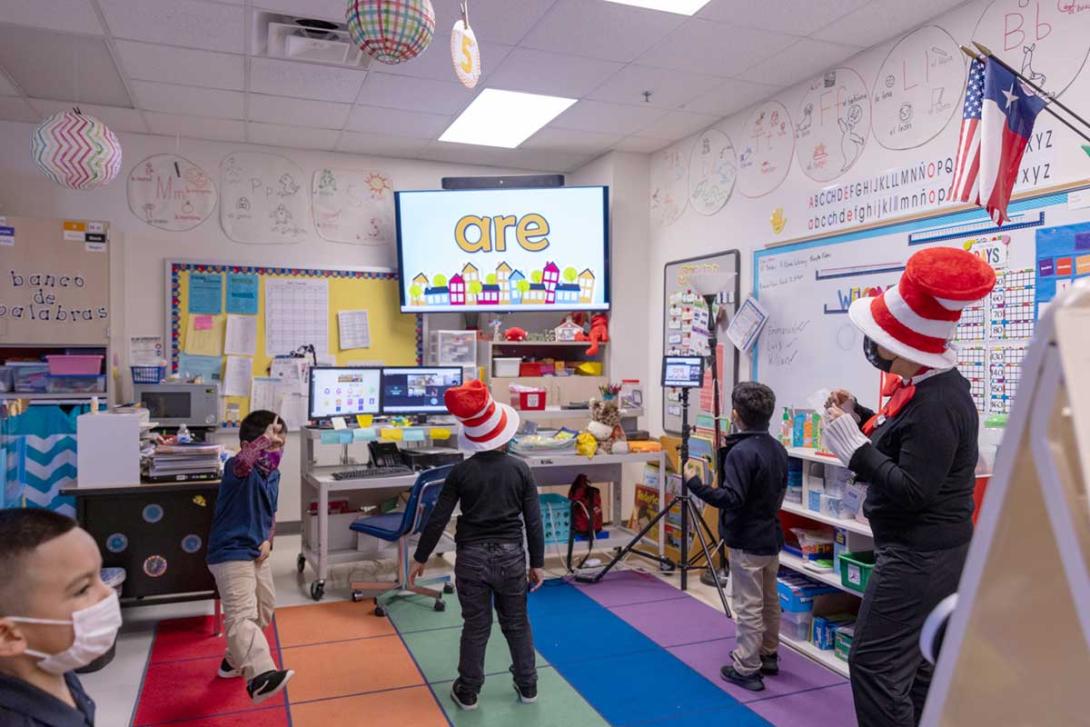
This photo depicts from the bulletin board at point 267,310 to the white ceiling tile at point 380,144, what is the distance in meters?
0.94

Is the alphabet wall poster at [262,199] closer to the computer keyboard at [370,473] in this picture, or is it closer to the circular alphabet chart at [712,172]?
the computer keyboard at [370,473]

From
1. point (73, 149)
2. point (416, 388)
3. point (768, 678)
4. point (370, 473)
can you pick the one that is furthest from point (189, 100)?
point (768, 678)

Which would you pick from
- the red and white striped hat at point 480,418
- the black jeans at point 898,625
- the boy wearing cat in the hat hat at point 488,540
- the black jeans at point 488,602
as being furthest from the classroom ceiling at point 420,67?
the black jeans at point 898,625

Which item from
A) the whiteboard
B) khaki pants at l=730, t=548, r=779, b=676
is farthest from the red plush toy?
khaki pants at l=730, t=548, r=779, b=676

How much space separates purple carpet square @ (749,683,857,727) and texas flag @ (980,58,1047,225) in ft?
6.57

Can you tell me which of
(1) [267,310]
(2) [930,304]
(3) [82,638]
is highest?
(1) [267,310]

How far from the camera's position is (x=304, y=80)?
15.0 ft

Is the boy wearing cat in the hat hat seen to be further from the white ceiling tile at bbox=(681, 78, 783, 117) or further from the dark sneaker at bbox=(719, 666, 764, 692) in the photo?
the white ceiling tile at bbox=(681, 78, 783, 117)

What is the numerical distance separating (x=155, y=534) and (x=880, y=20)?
4.34m

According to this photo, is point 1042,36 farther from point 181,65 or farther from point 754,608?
point 181,65

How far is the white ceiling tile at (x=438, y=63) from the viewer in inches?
162

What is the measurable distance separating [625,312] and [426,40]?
396 cm

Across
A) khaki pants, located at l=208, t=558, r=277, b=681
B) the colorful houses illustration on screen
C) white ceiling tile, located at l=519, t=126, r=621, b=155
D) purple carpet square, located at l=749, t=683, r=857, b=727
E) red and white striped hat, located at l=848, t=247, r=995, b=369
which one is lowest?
purple carpet square, located at l=749, t=683, r=857, b=727

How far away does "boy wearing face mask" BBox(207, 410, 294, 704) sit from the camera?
305 cm
